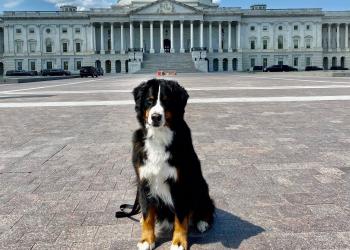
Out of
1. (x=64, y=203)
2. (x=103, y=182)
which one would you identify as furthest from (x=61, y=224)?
(x=103, y=182)

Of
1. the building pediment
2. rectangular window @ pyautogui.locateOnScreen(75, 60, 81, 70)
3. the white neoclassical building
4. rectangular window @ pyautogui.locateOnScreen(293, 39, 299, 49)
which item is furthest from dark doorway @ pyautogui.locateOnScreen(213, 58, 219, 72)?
rectangular window @ pyautogui.locateOnScreen(75, 60, 81, 70)

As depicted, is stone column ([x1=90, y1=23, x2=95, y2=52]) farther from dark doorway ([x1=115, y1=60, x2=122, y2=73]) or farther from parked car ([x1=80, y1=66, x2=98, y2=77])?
parked car ([x1=80, y1=66, x2=98, y2=77])

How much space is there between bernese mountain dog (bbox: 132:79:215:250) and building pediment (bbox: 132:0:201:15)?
97.7m

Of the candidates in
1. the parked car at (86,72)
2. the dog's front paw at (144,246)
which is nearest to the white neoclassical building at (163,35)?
the parked car at (86,72)

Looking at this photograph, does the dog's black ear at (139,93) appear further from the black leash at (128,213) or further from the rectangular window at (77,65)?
the rectangular window at (77,65)

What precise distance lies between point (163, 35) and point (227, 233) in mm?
100001

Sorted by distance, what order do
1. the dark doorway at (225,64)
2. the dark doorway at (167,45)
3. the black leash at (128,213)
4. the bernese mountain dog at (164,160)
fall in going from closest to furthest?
the bernese mountain dog at (164,160) < the black leash at (128,213) < the dark doorway at (225,64) < the dark doorway at (167,45)

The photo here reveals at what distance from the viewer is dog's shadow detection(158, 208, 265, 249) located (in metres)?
3.74

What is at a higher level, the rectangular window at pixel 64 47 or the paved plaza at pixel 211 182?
the rectangular window at pixel 64 47

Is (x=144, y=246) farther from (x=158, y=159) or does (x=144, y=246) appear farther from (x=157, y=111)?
(x=157, y=111)

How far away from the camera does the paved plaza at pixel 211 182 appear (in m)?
3.86

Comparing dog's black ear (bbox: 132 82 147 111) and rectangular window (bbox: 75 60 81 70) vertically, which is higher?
rectangular window (bbox: 75 60 81 70)

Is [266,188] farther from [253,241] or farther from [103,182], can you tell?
[103,182]

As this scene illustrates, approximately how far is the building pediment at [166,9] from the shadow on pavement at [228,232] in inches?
3827
